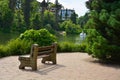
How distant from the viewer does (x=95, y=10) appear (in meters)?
14.5

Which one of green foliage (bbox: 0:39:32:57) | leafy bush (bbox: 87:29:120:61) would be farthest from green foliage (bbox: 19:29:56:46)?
leafy bush (bbox: 87:29:120:61)

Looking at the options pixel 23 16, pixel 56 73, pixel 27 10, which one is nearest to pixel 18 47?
pixel 56 73

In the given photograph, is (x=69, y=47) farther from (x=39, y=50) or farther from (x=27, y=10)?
(x=27, y=10)

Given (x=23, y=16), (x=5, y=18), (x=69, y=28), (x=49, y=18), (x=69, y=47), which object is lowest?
(x=69, y=28)

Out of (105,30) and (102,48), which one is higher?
(105,30)

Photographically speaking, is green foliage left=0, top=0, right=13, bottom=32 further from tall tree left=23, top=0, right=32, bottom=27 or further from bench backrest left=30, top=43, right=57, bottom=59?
bench backrest left=30, top=43, right=57, bottom=59

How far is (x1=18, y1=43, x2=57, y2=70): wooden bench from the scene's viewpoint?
10.9m

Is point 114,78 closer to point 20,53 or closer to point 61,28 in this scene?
point 20,53

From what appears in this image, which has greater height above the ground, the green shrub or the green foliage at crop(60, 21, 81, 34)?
the green shrub

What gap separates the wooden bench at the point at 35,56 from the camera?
1093cm

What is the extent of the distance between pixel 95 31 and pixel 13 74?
5.58 m

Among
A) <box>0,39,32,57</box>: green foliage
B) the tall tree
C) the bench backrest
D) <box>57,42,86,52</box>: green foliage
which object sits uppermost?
the tall tree

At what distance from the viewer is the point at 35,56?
10969 mm

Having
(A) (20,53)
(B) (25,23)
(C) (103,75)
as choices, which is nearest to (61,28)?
(B) (25,23)
